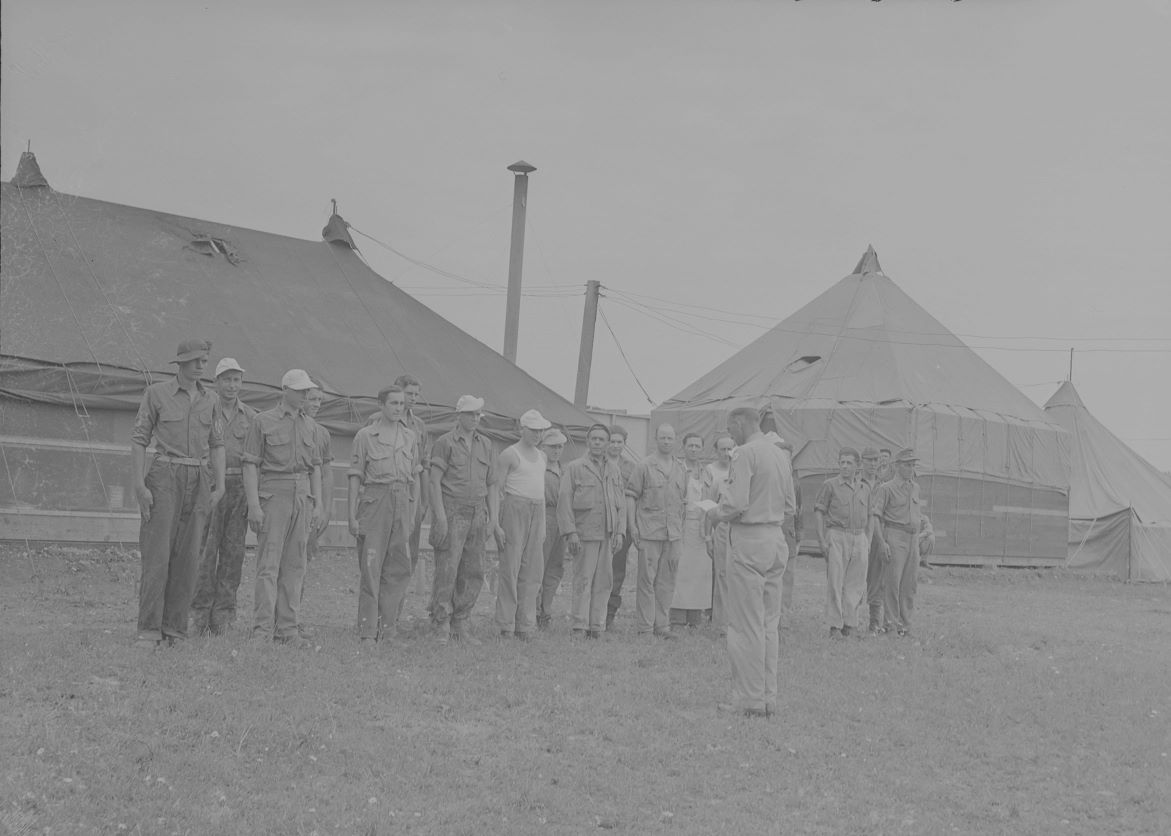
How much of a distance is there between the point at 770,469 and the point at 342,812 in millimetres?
3436

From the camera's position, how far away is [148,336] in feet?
51.1

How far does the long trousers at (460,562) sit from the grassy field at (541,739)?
0.42m

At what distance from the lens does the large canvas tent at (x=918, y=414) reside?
22922 mm

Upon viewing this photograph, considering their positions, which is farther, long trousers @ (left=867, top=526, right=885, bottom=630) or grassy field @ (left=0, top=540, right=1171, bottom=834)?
long trousers @ (left=867, top=526, right=885, bottom=630)

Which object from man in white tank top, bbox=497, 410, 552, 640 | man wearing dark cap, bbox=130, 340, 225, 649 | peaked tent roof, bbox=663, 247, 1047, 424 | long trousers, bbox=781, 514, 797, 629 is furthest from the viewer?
peaked tent roof, bbox=663, 247, 1047, 424

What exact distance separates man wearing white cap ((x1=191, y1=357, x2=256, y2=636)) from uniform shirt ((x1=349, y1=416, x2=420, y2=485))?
801 millimetres

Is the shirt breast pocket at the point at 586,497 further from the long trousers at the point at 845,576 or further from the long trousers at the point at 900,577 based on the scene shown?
the long trousers at the point at 900,577

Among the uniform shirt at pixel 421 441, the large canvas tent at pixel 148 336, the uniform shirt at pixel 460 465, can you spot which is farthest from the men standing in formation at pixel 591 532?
the large canvas tent at pixel 148 336

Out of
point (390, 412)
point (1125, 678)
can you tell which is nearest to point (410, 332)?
point (390, 412)

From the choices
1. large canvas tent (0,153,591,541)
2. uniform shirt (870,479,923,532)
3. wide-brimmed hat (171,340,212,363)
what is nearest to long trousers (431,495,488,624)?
wide-brimmed hat (171,340,212,363)

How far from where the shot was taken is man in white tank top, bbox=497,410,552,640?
9625 millimetres

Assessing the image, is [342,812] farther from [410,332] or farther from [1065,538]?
[1065,538]

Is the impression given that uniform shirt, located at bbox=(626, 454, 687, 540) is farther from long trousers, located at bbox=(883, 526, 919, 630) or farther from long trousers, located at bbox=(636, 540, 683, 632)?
long trousers, located at bbox=(883, 526, 919, 630)

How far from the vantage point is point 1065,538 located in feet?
78.9
